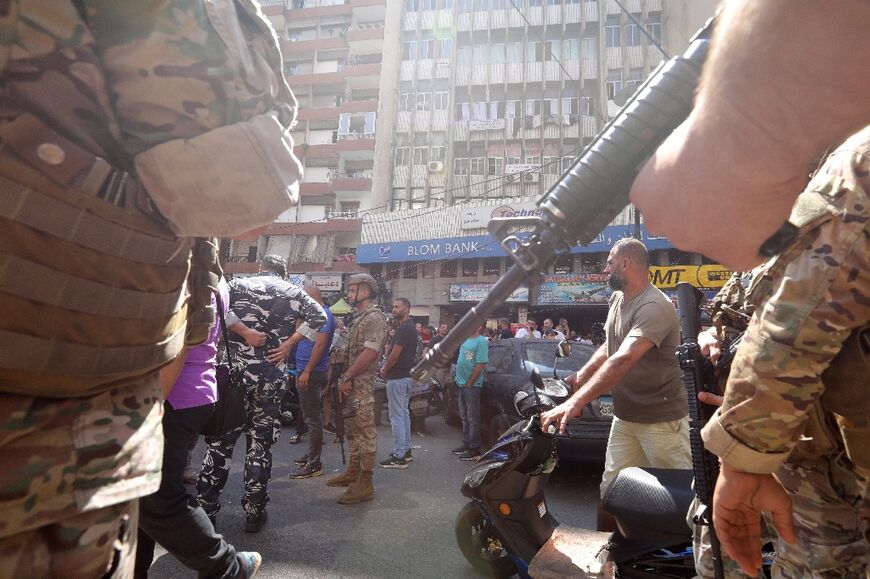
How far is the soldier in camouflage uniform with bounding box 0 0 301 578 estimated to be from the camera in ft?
2.41

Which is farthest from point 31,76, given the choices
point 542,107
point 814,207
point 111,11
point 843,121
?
point 542,107

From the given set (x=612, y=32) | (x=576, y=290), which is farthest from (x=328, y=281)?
(x=612, y=32)

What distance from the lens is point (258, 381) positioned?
362cm

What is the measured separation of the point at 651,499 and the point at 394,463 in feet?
12.1

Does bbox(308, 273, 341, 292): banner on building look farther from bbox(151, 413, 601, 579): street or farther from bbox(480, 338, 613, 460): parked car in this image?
bbox(151, 413, 601, 579): street

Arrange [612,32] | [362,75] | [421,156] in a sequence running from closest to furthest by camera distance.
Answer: [612,32] < [421,156] < [362,75]

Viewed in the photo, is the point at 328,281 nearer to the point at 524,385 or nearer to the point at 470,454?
the point at 470,454

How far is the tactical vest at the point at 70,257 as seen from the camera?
2.37 feet

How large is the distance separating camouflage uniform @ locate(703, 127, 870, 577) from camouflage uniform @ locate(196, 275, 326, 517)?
311 centimetres

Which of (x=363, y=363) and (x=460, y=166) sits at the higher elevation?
(x=460, y=166)

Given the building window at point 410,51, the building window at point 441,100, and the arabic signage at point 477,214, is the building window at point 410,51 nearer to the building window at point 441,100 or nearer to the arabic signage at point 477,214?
the building window at point 441,100

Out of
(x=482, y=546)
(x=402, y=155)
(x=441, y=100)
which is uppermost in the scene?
(x=441, y=100)

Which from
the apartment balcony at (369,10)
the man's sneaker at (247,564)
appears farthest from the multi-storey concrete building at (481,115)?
the man's sneaker at (247,564)

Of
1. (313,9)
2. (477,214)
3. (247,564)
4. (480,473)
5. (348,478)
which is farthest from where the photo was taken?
(313,9)
